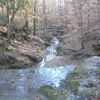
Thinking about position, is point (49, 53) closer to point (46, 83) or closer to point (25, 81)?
point (25, 81)

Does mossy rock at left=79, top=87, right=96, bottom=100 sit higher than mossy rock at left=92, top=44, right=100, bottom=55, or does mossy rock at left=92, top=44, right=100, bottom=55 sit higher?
mossy rock at left=79, top=87, right=96, bottom=100

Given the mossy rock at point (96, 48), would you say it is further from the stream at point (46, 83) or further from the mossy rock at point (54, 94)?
the mossy rock at point (54, 94)

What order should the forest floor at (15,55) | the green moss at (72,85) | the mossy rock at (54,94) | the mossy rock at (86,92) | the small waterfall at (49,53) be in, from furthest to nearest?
the small waterfall at (49,53), the forest floor at (15,55), the green moss at (72,85), the mossy rock at (54,94), the mossy rock at (86,92)

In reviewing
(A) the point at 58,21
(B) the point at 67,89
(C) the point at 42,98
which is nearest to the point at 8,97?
(C) the point at 42,98

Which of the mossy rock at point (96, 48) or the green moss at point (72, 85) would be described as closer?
the green moss at point (72, 85)

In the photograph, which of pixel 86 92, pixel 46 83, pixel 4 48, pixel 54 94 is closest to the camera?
pixel 86 92

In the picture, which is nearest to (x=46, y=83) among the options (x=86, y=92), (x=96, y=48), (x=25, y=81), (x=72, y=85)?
(x=25, y=81)

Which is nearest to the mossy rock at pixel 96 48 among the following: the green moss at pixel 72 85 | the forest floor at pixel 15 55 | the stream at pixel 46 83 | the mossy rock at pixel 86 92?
the forest floor at pixel 15 55

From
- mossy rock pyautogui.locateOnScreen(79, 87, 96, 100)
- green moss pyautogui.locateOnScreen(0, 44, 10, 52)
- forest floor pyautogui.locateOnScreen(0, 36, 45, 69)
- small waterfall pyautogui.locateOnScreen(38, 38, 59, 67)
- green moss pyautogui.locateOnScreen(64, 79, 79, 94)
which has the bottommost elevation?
small waterfall pyautogui.locateOnScreen(38, 38, 59, 67)

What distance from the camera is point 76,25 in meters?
33.4

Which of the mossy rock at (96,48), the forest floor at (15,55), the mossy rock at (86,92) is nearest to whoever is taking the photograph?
the mossy rock at (86,92)

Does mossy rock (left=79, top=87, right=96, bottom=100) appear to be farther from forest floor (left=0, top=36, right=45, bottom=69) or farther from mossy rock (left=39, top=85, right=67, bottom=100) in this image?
forest floor (left=0, top=36, right=45, bottom=69)

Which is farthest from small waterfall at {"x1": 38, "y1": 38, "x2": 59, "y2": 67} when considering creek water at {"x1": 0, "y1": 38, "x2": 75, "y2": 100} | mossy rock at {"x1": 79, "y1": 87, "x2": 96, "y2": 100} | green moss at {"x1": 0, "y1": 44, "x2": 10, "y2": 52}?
mossy rock at {"x1": 79, "y1": 87, "x2": 96, "y2": 100}

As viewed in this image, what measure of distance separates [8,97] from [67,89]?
3021 millimetres
